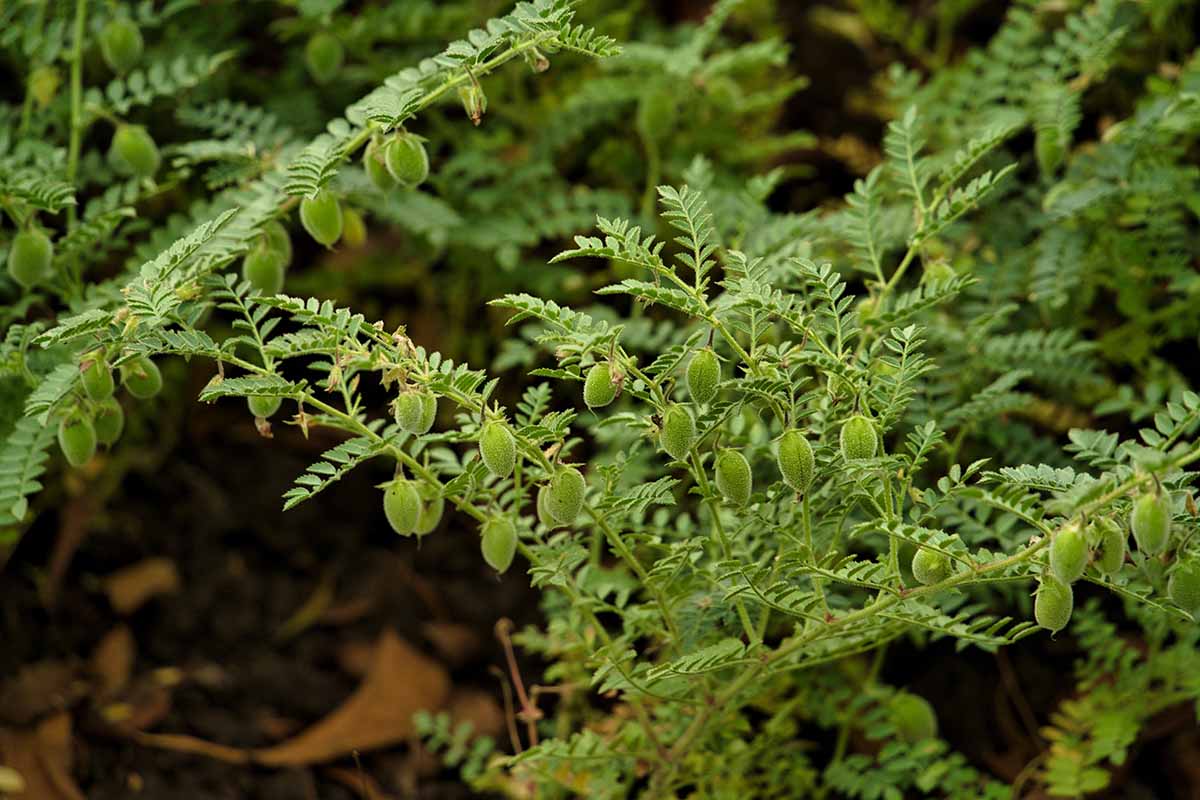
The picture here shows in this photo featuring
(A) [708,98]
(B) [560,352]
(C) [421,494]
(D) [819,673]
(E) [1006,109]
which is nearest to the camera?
(B) [560,352]

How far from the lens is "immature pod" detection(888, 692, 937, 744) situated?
166 centimetres

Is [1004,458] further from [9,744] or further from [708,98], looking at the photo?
[9,744]

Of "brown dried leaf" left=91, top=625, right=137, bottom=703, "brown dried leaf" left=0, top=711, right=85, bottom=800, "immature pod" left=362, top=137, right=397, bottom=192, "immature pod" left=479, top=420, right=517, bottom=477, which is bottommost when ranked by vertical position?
"brown dried leaf" left=0, top=711, right=85, bottom=800

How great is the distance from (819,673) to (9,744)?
117 cm

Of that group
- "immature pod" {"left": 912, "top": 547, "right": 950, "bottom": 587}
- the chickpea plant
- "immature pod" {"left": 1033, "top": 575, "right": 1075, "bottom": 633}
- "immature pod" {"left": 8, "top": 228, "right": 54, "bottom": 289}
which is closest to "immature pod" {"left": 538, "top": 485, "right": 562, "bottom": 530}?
the chickpea plant

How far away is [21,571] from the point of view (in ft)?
7.05

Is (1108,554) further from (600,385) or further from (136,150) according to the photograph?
(136,150)

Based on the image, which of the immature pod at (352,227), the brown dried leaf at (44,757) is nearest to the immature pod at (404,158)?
the immature pod at (352,227)

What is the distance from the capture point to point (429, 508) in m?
1.39

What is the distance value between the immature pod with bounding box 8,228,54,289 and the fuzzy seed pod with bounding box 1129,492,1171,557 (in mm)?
1242

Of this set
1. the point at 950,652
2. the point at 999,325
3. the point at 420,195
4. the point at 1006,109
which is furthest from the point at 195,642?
the point at 1006,109

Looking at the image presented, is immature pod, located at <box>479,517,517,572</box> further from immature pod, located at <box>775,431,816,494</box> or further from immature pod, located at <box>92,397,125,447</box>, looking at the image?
immature pod, located at <box>92,397,125,447</box>

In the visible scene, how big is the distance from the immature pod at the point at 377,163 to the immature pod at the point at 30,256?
416 millimetres

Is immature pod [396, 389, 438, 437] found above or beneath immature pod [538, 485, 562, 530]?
above
